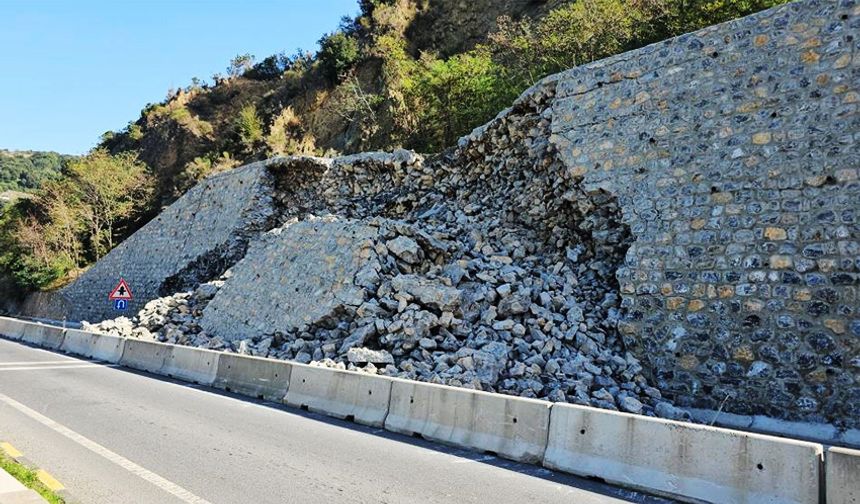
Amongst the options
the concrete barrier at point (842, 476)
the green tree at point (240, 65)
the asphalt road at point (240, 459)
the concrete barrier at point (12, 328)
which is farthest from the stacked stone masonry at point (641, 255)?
the green tree at point (240, 65)

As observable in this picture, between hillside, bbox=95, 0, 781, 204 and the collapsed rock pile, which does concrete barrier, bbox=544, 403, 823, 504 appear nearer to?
the collapsed rock pile

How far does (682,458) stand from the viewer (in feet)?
15.7

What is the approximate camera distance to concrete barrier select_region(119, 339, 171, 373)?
1183 centimetres

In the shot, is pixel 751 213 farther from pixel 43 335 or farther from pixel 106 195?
pixel 106 195

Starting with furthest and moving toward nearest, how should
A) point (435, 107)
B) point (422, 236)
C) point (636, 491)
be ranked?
point (435, 107) < point (422, 236) < point (636, 491)

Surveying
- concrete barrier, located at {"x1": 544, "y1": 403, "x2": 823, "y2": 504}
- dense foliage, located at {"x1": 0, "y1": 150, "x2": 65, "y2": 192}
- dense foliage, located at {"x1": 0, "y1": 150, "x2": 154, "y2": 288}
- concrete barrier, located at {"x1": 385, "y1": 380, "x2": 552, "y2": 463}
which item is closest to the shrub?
dense foliage, located at {"x1": 0, "y1": 150, "x2": 154, "y2": 288}

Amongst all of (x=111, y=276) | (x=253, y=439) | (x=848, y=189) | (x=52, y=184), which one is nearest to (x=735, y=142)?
(x=848, y=189)

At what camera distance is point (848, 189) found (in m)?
7.78

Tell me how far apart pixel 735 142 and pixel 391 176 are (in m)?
10.9

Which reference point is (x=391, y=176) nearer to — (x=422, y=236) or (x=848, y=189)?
(x=422, y=236)

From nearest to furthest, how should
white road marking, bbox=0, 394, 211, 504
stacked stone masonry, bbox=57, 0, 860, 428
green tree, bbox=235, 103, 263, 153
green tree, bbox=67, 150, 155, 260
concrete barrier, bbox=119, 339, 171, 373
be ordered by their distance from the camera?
1. white road marking, bbox=0, 394, 211, 504
2. stacked stone masonry, bbox=57, 0, 860, 428
3. concrete barrier, bbox=119, 339, 171, 373
4. green tree, bbox=67, 150, 155, 260
5. green tree, bbox=235, 103, 263, 153

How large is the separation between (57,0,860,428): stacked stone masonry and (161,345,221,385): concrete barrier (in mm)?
1206

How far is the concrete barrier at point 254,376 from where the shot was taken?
8.95m

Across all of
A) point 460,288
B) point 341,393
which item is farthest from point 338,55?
point 341,393
